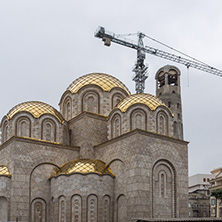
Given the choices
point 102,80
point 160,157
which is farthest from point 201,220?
point 102,80

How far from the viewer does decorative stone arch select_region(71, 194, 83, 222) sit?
23.6 m

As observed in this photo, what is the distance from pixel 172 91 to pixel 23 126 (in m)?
29.1

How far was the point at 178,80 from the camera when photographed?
53.8 metres

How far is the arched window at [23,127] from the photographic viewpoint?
27328 millimetres

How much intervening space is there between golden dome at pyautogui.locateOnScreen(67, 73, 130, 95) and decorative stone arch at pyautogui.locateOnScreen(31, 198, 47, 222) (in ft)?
29.1

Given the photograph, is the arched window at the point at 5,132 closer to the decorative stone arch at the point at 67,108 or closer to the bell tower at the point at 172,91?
the decorative stone arch at the point at 67,108

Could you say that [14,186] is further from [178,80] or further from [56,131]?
[178,80]

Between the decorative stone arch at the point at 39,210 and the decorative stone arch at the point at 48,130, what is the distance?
4327mm

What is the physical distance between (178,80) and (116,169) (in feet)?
99.9

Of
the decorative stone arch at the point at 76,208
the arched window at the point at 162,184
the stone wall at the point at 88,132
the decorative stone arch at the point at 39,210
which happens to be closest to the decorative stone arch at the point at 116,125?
the stone wall at the point at 88,132

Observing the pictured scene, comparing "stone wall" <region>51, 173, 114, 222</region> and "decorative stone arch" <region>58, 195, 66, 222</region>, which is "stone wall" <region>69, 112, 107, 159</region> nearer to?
"stone wall" <region>51, 173, 114, 222</region>

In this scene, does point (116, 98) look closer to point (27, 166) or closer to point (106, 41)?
point (27, 166)

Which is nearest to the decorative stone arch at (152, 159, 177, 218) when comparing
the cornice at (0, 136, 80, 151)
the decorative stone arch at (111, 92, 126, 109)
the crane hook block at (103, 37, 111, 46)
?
the cornice at (0, 136, 80, 151)

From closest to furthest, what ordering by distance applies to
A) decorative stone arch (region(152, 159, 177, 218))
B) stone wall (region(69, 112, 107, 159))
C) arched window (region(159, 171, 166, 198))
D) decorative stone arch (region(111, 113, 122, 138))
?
decorative stone arch (region(152, 159, 177, 218))
arched window (region(159, 171, 166, 198))
decorative stone arch (region(111, 113, 122, 138))
stone wall (region(69, 112, 107, 159))
